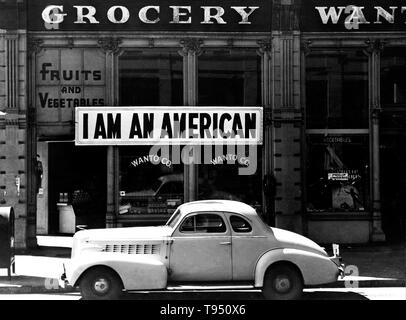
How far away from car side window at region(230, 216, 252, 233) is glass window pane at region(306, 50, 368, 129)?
5.88 meters

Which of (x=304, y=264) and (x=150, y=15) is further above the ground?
(x=150, y=15)

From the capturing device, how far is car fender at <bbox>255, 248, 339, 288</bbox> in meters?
9.00

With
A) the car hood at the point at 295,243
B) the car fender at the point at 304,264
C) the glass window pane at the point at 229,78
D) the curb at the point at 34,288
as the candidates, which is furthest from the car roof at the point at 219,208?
the glass window pane at the point at 229,78

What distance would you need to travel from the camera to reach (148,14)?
1428cm

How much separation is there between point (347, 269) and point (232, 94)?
551cm

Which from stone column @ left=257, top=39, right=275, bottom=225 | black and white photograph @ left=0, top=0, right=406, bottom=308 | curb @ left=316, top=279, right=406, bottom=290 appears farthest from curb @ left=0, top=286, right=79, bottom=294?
stone column @ left=257, top=39, right=275, bottom=225

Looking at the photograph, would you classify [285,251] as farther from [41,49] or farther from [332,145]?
[41,49]

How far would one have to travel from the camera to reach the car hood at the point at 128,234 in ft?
30.1

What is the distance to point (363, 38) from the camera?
47.7 ft

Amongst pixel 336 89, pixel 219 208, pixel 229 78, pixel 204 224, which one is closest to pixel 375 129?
pixel 336 89

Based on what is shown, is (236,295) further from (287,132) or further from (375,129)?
(375,129)

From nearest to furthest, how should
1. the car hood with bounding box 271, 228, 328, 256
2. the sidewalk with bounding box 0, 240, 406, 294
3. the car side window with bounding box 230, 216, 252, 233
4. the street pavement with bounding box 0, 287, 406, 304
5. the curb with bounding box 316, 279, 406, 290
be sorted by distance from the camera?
the car hood with bounding box 271, 228, 328, 256, the car side window with bounding box 230, 216, 252, 233, the street pavement with bounding box 0, 287, 406, 304, the sidewalk with bounding box 0, 240, 406, 294, the curb with bounding box 316, 279, 406, 290

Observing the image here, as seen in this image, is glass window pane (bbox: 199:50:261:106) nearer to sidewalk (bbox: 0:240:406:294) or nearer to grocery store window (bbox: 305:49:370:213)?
grocery store window (bbox: 305:49:370:213)

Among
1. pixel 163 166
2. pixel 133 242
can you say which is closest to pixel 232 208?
pixel 133 242
